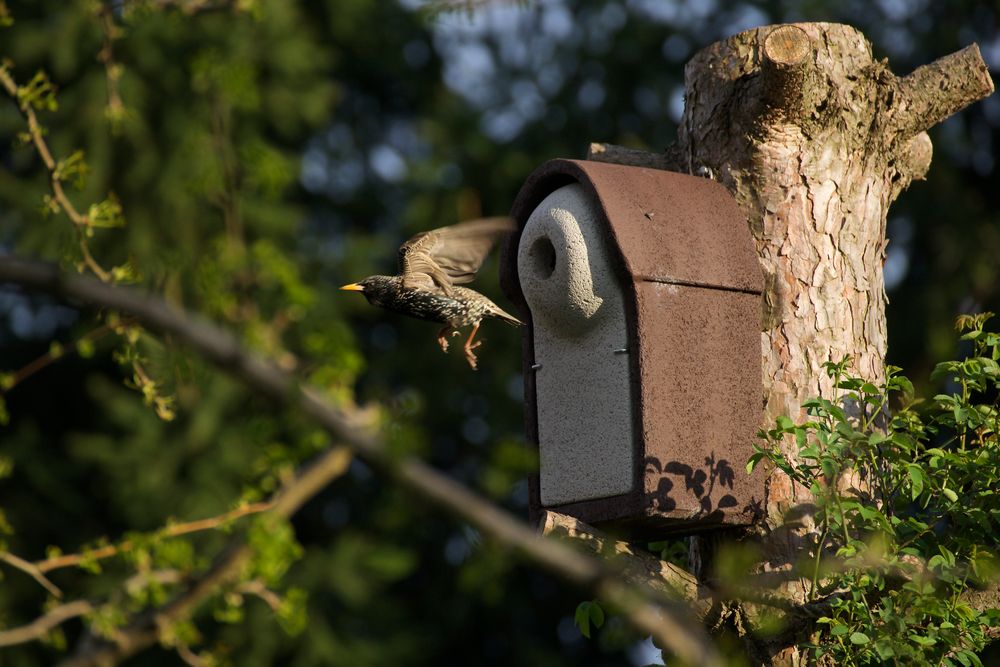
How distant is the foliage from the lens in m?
3.01

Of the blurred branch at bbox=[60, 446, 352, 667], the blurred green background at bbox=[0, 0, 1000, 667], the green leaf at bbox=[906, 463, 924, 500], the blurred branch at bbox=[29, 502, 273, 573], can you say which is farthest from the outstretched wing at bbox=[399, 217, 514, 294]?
the blurred green background at bbox=[0, 0, 1000, 667]

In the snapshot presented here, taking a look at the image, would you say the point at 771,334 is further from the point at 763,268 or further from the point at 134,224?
the point at 134,224

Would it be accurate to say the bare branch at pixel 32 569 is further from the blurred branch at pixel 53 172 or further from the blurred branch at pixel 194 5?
the blurred branch at pixel 194 5

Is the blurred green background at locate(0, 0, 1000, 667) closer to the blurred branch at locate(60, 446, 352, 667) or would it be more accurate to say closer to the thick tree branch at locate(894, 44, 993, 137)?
the thick tree branch at locate(894, 44, 993, 137)

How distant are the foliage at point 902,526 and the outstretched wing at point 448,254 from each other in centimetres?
96

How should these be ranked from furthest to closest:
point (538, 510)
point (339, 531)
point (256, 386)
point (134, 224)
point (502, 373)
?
point (339, 531) → point (502, 373) → point (134, 224) → point (538, 510) → point (256, 386)

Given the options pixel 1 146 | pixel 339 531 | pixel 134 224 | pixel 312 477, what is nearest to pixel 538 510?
pixel 312 477

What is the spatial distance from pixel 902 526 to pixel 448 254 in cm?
139

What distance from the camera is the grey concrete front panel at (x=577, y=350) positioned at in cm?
348

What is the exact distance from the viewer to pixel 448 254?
3844 millimetres

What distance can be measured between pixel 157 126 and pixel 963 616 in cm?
702

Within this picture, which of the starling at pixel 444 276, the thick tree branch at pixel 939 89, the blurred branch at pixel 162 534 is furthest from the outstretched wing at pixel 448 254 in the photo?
the blurred branch at pixel 162 534

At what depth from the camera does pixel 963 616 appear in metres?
3.05

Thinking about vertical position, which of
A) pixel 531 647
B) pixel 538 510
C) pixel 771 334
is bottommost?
pixel 531 647
